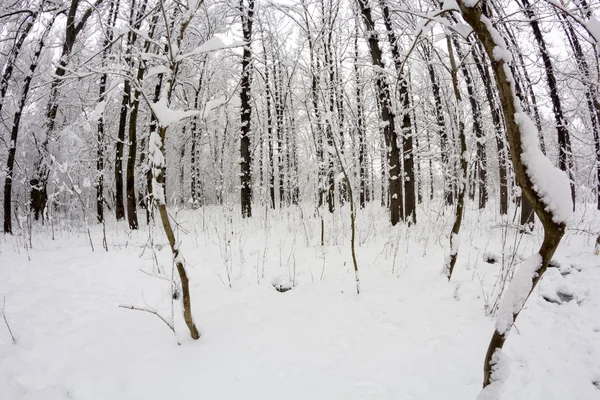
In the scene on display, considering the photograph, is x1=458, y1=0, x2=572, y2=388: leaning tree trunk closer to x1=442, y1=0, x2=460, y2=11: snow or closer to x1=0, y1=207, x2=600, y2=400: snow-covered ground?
x1=442, y1=0, x2=460, y2=11: snow

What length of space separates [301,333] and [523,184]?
6.73 feet

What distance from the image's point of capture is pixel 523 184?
1.12 meters

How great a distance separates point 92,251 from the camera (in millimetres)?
5238

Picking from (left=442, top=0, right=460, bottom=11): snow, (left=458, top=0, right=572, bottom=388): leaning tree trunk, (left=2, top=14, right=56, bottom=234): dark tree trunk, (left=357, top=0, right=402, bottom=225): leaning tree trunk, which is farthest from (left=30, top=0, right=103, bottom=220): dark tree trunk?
(left=458, top=0, right=572, bottom=388): leaning tree trunk

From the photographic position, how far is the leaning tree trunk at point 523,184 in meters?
1.04

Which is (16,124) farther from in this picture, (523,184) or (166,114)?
(523,184)

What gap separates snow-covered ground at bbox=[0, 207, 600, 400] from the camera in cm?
196

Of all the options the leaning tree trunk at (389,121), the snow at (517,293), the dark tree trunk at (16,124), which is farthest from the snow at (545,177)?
the dark tree trunk at (16,124)

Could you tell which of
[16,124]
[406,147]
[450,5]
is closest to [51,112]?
[16,124]

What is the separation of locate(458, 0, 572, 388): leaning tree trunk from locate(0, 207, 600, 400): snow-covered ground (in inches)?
43.2

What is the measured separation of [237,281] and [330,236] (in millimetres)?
2052

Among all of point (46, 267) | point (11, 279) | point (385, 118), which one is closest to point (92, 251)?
point (46, 267)

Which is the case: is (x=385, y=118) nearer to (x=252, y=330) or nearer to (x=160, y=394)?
(x=252, y=330)

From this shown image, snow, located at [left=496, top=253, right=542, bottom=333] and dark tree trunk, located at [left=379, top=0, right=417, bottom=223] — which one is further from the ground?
dark tree trunk, located at [left=379, top=0, right=417, bottom=223]
